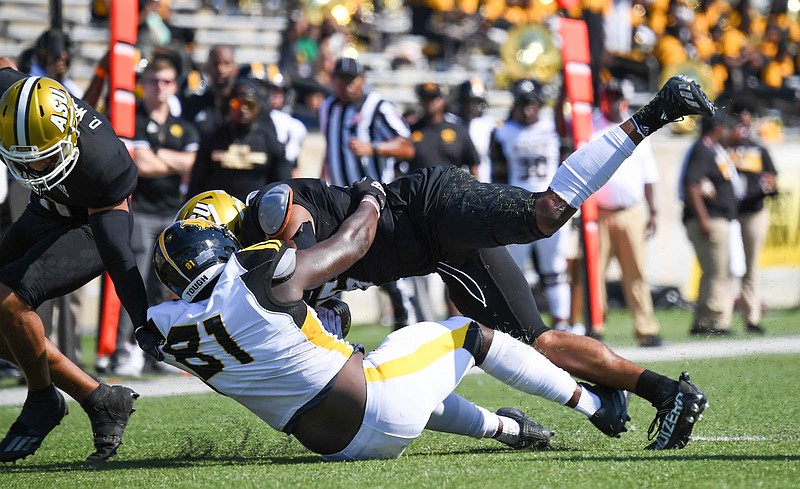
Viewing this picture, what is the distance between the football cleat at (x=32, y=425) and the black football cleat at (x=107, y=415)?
12cm

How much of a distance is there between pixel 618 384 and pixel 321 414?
46.6 inches

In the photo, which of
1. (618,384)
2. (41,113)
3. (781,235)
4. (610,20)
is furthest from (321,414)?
(610,20)

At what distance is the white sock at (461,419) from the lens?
4234 mm

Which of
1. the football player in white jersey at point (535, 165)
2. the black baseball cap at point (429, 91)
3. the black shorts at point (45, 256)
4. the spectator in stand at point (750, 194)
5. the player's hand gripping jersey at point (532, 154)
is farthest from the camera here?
the spectator in stand at point (750, 194)

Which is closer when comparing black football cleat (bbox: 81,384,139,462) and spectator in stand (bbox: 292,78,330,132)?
black football cleat (bbox: 81,384,139,462)

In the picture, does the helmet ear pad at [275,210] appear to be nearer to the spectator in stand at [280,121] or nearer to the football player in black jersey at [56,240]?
the football player in black jersey at [56,240]

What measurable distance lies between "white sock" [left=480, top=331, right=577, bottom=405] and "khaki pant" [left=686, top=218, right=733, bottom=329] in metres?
5.64

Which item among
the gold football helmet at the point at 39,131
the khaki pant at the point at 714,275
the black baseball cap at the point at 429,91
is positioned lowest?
the khaki pant at the point at 714,275

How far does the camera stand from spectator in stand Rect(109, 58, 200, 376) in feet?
A: 24.8

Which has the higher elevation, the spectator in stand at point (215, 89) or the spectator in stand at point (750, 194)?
the spectator in stand at point (215, 89)

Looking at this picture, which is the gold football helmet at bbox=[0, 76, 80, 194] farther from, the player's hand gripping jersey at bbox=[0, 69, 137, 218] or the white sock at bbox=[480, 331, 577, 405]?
the white sock at bbox=[480, 331, 577, 405]

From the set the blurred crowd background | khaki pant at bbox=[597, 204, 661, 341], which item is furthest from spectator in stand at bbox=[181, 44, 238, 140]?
khaki pant at bbox=[597, 204, 661, 341]

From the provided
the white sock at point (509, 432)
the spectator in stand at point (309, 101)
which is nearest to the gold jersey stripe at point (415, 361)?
the white sock at point (509, 432)

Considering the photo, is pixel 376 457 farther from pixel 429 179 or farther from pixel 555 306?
pixel 555 306
